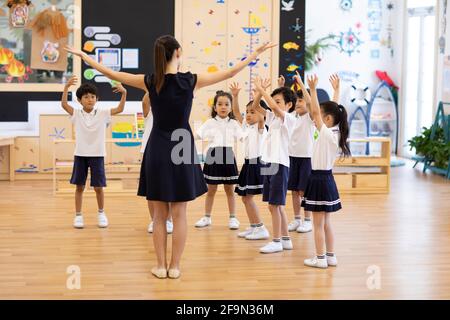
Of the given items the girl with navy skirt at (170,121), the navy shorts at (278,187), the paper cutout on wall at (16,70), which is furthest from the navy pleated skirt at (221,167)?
the paper cutout on wall at (16,70)

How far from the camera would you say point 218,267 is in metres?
5.09

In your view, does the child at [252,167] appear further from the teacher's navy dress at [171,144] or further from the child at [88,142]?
the teacher's navy dress at [171,144]

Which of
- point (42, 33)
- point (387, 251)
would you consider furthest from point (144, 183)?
point (42, 33)

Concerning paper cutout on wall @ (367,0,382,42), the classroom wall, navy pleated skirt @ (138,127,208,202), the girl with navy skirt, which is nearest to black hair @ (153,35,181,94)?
the girl with navy skirt

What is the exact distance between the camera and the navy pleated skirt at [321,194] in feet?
16.5

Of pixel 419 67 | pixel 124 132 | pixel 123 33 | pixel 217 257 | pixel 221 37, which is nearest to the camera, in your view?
pixel 217 257

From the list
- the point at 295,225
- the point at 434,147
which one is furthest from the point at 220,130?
the point at 434,147

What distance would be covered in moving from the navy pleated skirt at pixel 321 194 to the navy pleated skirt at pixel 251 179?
89 cm

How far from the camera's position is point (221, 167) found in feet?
20.5

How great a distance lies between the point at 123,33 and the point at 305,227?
4284mm

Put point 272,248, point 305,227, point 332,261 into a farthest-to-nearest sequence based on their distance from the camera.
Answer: point 305,227, point 272,248, point 332,261

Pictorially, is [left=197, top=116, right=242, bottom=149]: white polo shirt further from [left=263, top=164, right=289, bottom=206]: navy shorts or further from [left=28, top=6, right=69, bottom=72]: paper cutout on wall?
[left=28, top=6, right=69, bottom=72]: paper cutout on wall

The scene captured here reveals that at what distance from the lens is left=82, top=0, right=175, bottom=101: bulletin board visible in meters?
9.41

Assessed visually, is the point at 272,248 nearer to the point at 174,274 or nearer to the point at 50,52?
the point at 174,274
